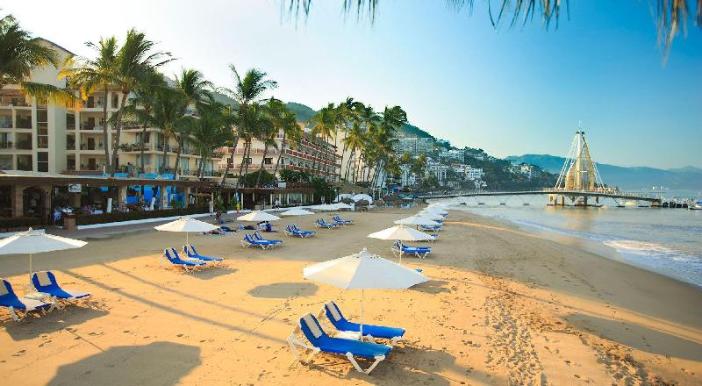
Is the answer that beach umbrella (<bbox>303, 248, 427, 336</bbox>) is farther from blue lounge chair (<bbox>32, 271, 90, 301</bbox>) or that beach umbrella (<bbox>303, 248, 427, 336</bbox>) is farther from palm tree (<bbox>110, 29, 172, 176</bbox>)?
palm tree (<bbox>110, 29, 172, 176</bbox>)

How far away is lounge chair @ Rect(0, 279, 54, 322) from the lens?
8.17 metres

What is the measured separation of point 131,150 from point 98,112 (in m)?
5.09

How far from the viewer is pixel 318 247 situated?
20203 mm

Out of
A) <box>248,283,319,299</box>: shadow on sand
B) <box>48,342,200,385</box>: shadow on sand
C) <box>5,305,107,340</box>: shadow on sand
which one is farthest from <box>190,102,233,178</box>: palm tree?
<box>48,342,200,385</box>: shadow on sand

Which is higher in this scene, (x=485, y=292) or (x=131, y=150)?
(x=131, y=150)

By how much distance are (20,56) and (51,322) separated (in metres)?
18.0

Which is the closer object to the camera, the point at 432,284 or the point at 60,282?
the point at 60,282

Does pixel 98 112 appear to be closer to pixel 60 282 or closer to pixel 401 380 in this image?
pixel 60 282

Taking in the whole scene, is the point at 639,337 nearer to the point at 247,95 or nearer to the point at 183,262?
the point at 183,262

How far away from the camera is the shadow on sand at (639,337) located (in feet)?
27.5

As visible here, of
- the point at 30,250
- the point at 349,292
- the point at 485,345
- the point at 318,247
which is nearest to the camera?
the point at 485,345

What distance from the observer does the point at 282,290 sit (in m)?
11.4

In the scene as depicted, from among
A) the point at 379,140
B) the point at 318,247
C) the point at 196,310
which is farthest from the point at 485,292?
the point at 379,140

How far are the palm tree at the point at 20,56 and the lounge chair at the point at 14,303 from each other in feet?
54.2
